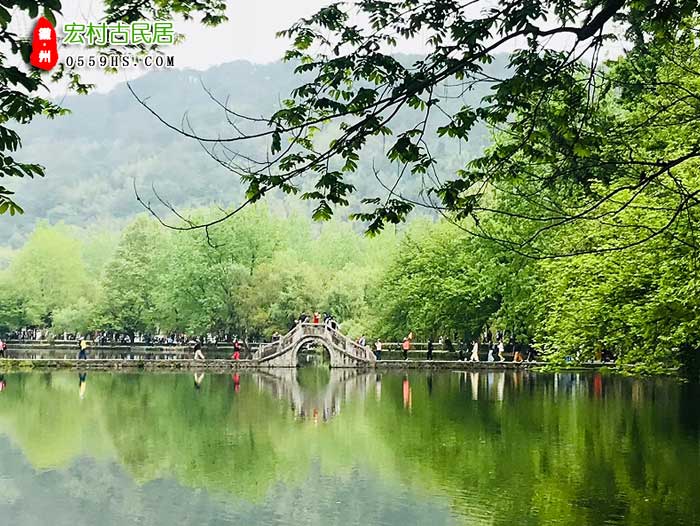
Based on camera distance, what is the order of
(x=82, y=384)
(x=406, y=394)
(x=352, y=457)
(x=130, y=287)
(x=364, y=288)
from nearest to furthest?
(x=352, y=457) < (x=406, y=394) < (x=82, y=384) < (x=364, y=288) < (x=130, y=287)

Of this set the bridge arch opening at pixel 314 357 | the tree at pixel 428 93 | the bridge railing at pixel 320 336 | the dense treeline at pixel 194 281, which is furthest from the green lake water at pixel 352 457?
the dense treeline at pixel 194 281

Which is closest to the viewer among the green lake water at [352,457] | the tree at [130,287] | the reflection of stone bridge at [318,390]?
the green lake water at [352,457]

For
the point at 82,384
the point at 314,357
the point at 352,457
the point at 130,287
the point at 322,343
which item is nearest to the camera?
the point at 352,457

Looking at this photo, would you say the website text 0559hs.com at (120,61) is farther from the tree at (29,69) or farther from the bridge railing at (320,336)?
the bridge railing at (320,336)

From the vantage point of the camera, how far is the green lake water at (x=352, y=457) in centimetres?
1462

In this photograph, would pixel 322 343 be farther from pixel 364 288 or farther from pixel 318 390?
pixel 364 288

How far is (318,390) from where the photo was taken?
36.4m

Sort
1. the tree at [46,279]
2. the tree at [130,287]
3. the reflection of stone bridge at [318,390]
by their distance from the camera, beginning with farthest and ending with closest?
A: the tree at [46,279]
the tree at [130,287]
the reflection of stone bridge at [318,390]

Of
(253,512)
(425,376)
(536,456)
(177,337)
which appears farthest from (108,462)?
(177,337)

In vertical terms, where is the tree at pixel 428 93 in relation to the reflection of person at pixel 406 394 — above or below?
above

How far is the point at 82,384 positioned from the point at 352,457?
21096 millimetres

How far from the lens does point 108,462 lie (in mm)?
19828

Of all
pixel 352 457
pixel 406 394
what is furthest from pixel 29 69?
pixel 406 394

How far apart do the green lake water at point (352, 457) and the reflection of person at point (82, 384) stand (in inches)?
13.9
